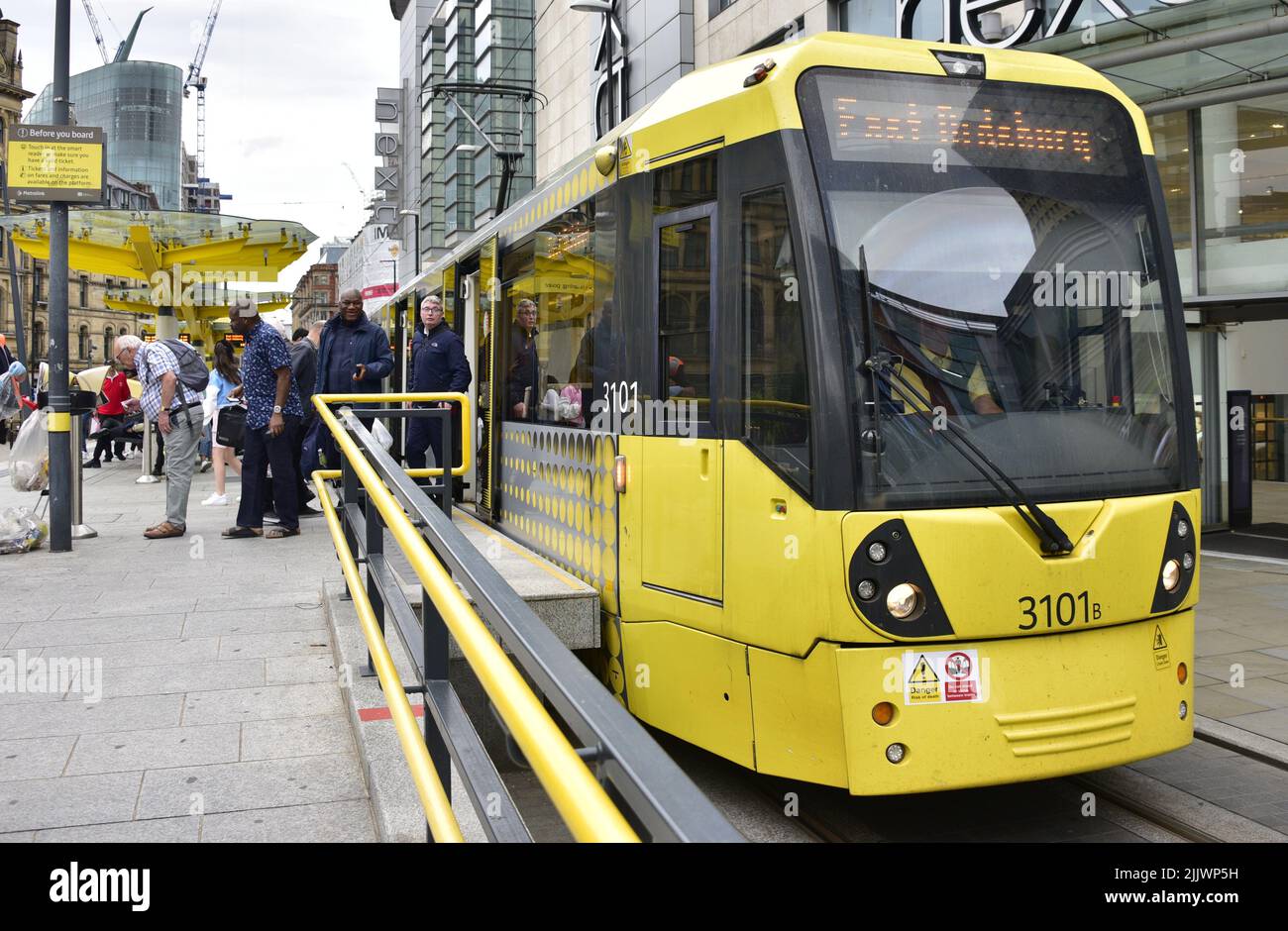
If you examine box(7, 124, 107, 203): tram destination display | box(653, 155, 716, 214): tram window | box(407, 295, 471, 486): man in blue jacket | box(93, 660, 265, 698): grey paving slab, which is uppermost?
→ box(7, 124, 107, 203): tram destination display

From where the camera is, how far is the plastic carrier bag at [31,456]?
10438 millimetres

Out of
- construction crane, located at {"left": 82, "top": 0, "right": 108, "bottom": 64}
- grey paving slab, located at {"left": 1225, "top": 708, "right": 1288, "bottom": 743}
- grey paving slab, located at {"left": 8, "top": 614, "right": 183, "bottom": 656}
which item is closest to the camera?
grey paving slab, located at {"left": 1225, "top": 708, "right": 1288, "bottom": 743}

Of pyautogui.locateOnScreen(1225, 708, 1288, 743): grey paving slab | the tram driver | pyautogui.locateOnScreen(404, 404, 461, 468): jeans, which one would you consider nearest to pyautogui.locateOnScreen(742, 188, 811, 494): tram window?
the tram driver

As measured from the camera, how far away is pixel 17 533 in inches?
376

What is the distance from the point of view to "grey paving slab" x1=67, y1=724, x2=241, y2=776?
4.37 metres

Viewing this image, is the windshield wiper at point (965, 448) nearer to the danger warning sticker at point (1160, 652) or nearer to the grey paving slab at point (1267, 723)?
the danger warning sticker at point (1160, 652)

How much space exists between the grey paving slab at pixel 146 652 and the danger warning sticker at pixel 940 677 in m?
3.51

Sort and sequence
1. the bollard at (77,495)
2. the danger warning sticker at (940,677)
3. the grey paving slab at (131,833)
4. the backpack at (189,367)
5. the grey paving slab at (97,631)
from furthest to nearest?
the backpack at (189,367) → the bollard at (77,495) → the grey paving slab at (97,631) → the danger warning sticker at (940,677) → the grey paving slab at (131,833)

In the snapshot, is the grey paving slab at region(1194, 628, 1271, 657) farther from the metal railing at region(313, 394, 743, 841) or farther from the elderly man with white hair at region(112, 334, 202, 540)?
the elderly man with white hair at region(112, 334, 202, 540)

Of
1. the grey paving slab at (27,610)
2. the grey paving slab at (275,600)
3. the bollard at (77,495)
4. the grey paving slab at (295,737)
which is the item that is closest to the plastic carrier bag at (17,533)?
the bollard at (77,495)

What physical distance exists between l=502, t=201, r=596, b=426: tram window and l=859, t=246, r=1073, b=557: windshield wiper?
189 cm

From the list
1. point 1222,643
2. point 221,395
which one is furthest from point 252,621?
point 221,395

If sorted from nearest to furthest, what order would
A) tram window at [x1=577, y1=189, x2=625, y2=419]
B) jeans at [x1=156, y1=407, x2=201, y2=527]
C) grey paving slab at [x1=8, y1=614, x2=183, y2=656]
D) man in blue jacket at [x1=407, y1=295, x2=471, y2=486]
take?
tram window at [x1=577, y1=189, x2=625, y2=419] → grey paving slab at [x1=8, y1=614, x2=183, y2=656] → man in blue jacket at [x1=407, y1=295, x2=471, y2=486] → jeans at [x1=156, y1=407, x2=201, y2=527]

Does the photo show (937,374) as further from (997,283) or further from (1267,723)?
(1267,723)
